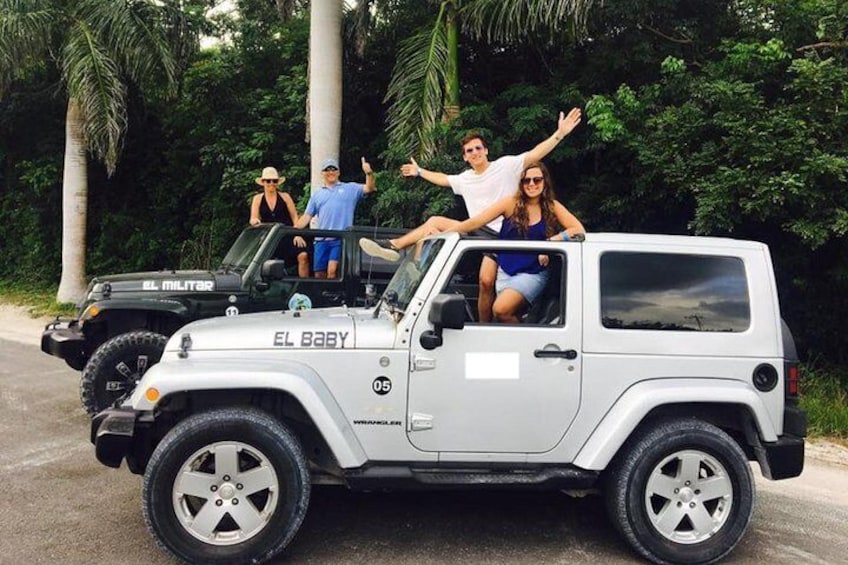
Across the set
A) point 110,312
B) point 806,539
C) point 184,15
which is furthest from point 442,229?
point 184,15

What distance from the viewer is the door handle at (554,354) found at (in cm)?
379

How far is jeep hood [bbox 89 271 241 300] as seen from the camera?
Answer: 640 centimetres

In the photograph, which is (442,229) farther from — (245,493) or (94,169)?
(94,169)

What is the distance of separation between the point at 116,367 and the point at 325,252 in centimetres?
212

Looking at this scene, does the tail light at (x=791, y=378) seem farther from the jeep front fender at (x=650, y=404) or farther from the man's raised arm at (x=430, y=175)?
the man's raised arm at (x=430, y=175)

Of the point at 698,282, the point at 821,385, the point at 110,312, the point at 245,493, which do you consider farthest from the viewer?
the point at 821,385

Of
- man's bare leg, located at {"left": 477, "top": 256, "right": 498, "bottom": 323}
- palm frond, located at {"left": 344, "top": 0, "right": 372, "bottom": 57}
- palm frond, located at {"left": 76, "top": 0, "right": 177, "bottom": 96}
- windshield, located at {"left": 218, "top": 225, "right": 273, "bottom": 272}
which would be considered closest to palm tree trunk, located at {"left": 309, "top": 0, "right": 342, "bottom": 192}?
palm frond, located at {"left": 344, "top": 0, "right": 372, "bottom": 57}

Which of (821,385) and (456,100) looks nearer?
(821,385)

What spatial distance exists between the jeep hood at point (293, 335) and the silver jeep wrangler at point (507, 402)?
0.01 m

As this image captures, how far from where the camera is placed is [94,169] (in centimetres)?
1655

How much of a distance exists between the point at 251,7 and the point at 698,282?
16.1 meters

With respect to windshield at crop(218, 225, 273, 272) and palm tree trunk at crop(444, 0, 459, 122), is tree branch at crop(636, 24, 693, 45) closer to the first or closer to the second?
palm tree trunk at crop(444, 0, 459, 122)

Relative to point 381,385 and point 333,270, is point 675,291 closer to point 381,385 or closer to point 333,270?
point 381,385

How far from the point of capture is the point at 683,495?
3.83m
